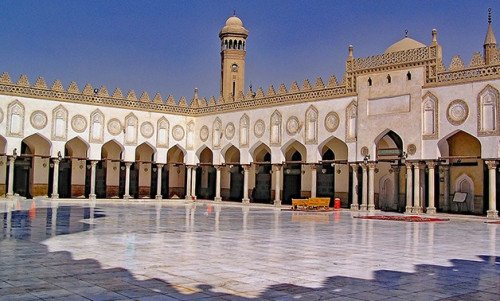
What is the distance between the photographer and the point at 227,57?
40.4 meters

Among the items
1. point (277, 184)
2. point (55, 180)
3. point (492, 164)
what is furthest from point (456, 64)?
point (55, 180)

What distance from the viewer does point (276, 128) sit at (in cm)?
2889

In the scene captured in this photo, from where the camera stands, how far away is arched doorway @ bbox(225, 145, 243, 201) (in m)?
33.3

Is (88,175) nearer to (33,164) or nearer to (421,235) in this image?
(33,164)

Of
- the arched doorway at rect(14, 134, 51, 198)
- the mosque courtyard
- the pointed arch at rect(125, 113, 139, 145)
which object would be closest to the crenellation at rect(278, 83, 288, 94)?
the pointed arch at rect(125, 113, 139, 145)

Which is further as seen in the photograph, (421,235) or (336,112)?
(336,112)

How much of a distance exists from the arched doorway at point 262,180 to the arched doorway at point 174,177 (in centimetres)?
474

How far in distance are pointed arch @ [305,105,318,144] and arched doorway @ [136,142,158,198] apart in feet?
34.3

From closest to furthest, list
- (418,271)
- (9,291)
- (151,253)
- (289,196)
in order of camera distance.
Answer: (9,291) < (418,271) < (151,253) < (289,196)

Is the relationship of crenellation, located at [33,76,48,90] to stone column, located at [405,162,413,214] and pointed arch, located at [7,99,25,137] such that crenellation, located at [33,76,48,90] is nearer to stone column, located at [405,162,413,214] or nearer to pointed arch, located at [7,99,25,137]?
pointed arch, located at [7,99,25,137]

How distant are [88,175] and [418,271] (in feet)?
88.6

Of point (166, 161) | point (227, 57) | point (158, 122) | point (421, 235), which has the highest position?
point (227, 57)

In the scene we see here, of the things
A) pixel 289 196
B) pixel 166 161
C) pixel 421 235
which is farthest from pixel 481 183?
pixel 166 161

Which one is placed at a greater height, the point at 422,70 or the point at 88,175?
the point at 422,70
